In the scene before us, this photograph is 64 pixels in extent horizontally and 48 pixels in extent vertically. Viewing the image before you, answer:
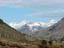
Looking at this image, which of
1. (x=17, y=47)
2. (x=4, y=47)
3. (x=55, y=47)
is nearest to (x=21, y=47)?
(x=17, y=47)

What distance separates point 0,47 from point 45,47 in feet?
126

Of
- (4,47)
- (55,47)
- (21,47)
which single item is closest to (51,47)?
(55,47)

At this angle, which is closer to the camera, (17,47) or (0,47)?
(0,47)

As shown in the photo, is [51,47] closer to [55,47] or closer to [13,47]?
[55,47]

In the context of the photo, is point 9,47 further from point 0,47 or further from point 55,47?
point 55,47

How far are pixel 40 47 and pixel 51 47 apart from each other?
8325 millimetres

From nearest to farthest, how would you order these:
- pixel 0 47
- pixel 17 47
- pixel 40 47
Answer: pixel 0 47 → pixel 17 47 → pixel 40 47

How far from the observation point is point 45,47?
611ft

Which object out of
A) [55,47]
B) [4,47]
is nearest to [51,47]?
[55,47]

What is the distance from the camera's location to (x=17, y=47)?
6875 inches

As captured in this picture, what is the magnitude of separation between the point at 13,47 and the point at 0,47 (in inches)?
412

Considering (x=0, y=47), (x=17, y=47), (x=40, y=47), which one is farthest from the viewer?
(x=40, y=47)

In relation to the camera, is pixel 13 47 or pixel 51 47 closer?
pixel 13 47

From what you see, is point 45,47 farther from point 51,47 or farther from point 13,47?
point 13,47
